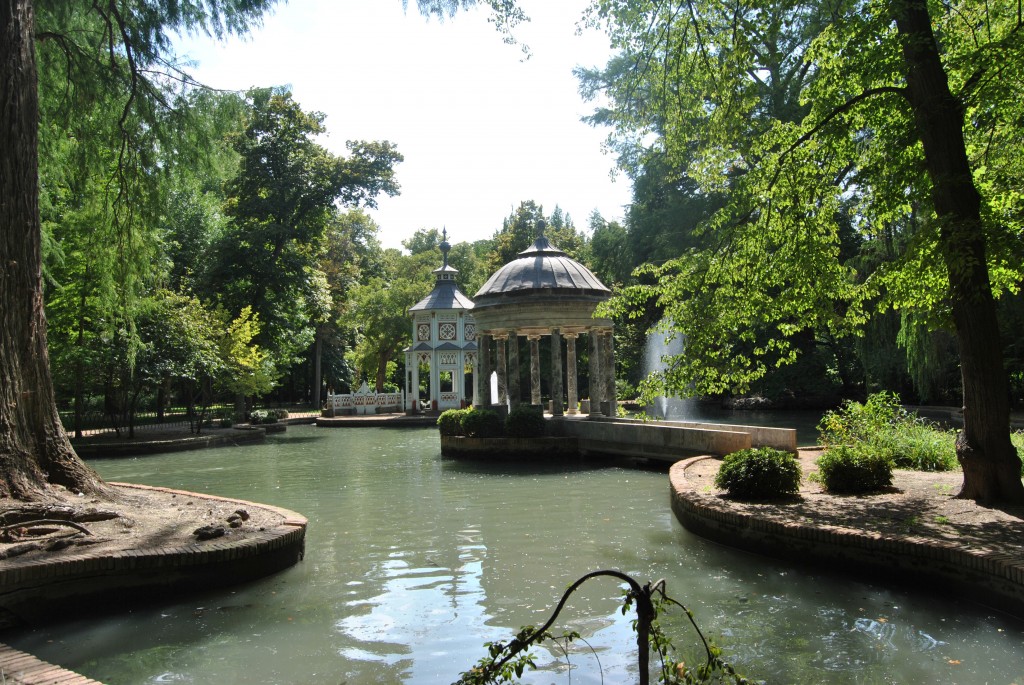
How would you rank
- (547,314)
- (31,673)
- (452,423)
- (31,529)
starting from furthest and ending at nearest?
(452,423)
(547,314)
(31,529)
(31,673)

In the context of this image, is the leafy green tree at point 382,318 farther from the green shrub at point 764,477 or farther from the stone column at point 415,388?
the green shrub at point 764,477

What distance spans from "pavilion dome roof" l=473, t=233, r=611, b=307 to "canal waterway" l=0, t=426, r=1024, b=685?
1049 centimetres

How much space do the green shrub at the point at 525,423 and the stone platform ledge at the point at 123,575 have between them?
12.7 m

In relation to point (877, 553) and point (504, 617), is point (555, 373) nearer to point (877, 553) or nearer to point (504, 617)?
point (877, 553)

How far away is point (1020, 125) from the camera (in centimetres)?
980

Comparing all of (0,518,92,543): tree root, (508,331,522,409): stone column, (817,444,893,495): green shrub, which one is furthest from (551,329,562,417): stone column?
(0,518,92,543): tree root

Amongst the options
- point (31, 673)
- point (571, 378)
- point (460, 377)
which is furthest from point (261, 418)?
point (31, 673)

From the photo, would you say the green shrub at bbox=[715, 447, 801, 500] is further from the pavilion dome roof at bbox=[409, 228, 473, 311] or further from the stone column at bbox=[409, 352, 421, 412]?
the stone column at bbox=[409, 352, 421, 412]

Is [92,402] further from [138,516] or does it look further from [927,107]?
[927,107]

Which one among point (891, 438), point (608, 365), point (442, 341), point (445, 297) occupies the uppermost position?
point (445, 297)

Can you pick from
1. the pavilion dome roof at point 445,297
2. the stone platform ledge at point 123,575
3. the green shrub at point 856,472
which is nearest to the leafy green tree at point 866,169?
the green shrub at point 856,472

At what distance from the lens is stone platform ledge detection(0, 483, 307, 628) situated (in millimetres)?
6762

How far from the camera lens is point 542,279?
73.6ft

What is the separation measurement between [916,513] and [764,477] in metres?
1.93
